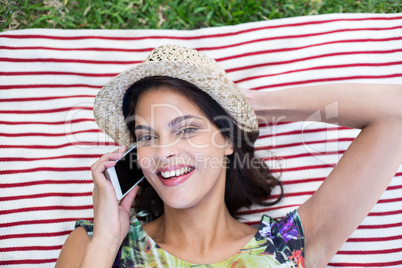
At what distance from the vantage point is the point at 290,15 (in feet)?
8.95

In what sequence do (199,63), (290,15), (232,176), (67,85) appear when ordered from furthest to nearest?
(290,15) → (67,85) → (232,176) → (199,63)

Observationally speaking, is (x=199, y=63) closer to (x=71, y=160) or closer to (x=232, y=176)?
(x=232, y=176)

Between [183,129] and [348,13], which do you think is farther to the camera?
[348,13]

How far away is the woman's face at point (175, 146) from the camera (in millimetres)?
1887

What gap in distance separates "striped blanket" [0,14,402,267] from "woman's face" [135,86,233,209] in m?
0.63

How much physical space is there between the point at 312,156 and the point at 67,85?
5.39ft

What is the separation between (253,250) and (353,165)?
69cm

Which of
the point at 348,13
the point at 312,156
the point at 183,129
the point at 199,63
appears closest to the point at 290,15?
the point at 348,13

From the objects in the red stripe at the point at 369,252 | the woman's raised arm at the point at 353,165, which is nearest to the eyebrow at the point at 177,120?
the woman's raised arm at the point at 353,165

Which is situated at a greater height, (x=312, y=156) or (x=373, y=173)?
(x=312, y=156)

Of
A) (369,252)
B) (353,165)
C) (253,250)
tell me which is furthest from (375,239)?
(253,250)

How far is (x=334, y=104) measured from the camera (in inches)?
86.7

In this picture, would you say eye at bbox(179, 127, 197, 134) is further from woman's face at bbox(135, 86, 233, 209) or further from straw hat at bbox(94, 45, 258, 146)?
straw hat at bbox(94, 45, 258, 146)

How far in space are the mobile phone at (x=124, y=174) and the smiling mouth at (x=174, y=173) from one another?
271 mm
